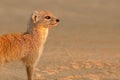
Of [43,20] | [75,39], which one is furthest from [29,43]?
[75,39]

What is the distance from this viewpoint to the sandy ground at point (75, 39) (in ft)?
40.8

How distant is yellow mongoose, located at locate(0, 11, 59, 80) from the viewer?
10.5 m

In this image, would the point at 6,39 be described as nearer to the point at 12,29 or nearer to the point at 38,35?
the point at 38,35

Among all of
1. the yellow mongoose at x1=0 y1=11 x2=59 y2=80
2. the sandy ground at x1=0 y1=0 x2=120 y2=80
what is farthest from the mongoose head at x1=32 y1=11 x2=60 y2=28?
the sandy ground at x1=0 y1=0 x2=120 y2=80

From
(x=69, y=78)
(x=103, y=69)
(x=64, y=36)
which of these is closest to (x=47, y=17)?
(x=69, y=78)

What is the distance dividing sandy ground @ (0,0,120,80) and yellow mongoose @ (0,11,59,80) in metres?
1.09

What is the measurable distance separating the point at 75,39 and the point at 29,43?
8503mm

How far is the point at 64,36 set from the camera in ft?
66.2

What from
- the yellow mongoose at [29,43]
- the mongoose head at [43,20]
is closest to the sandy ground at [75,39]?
the yellow mongoose at [29,43]

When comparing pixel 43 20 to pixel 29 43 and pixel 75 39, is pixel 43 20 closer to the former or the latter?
pixel 29 43

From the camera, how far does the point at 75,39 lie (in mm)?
19297

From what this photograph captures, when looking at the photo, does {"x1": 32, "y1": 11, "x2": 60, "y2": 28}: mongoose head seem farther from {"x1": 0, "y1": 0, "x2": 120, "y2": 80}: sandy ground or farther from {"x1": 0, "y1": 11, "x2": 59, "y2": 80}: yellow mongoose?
{"x1": 0, "y1": 0, "x2": 120, "y2": 80}: sandy ground

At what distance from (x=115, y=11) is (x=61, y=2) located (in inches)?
138

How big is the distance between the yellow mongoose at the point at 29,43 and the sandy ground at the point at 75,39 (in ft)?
→ 3.57
